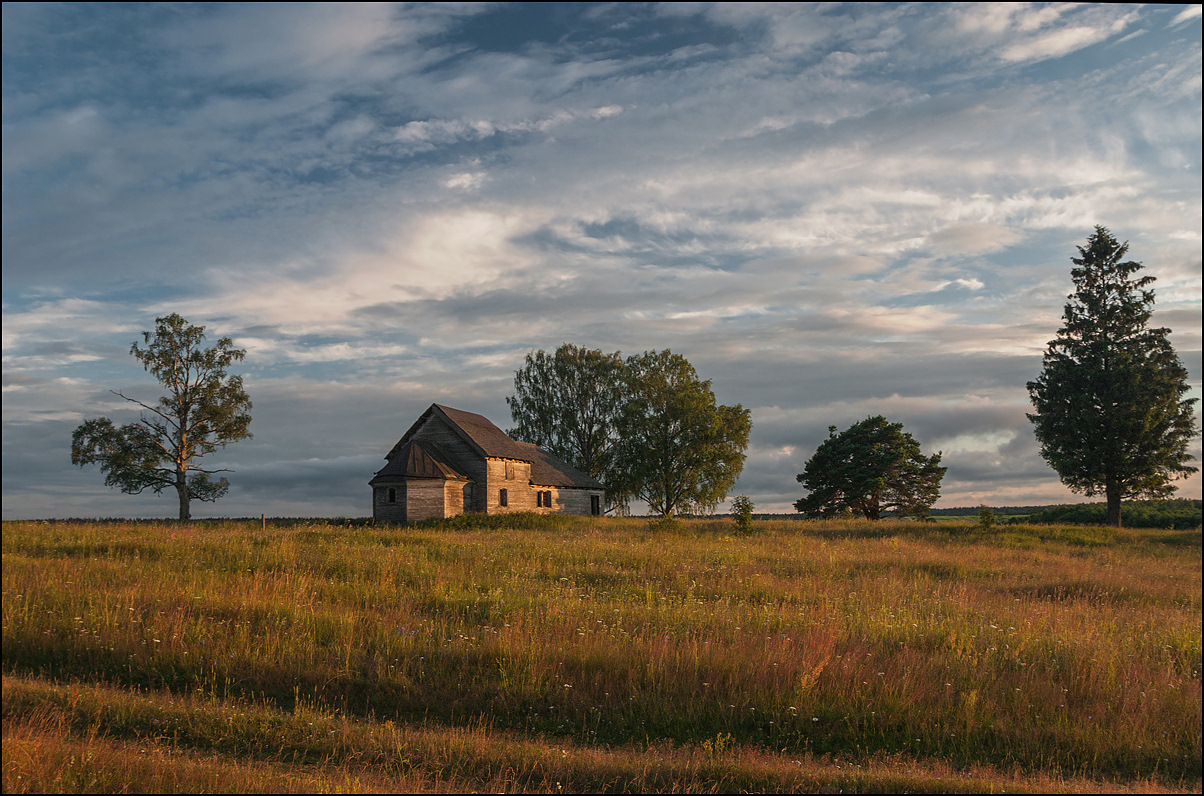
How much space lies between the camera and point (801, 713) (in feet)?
25.5

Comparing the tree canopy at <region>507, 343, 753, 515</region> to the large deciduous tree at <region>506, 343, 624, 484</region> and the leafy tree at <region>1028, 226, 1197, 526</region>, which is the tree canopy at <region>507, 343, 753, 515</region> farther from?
the leafy tree at <region>1028, 226, 1197, 526</region>

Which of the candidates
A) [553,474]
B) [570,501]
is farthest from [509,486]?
[570,501]

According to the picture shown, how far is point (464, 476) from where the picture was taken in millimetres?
45344

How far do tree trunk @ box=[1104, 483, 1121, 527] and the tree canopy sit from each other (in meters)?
27.8

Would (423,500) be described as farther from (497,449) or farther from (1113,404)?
(1113,404)

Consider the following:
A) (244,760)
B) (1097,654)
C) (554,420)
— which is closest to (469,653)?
(244,760)

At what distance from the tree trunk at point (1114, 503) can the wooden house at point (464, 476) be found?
3401 centimetres

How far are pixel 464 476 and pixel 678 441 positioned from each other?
20533 mm

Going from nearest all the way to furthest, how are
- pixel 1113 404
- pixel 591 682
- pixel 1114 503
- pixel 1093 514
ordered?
pixel 591 682
pixel 1113 404
pixel 1114 503
pixel 1093 514

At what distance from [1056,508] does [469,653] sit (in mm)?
45698

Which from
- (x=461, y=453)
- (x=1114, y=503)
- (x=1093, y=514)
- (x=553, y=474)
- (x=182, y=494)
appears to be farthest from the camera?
(x=553, y=474)

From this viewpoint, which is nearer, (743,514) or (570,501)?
(743,514)

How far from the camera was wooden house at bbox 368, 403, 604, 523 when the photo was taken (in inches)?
1677

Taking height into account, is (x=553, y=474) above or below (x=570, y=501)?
above
